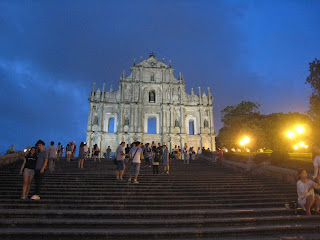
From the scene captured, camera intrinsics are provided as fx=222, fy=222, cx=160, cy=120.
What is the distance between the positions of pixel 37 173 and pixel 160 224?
475 centimetres

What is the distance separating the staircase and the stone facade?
26993mm

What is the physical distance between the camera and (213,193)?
28.3 ft

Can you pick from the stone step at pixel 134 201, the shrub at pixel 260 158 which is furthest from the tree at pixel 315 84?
the stone step at pixel 134 201

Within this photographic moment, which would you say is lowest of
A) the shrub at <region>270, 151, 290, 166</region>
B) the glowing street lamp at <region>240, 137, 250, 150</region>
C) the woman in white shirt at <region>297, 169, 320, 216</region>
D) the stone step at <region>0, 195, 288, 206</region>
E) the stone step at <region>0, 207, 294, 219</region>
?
the stone step at <region>0, 207, 294, 219</region>

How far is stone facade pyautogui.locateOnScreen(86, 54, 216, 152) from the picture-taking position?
3703cm

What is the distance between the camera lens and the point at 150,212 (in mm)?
6324

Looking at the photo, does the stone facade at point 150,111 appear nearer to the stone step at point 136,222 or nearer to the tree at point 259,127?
the tree at point 259,127

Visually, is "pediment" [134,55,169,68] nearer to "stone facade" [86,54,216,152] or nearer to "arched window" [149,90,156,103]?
"stone facade" [86,54,216,152]

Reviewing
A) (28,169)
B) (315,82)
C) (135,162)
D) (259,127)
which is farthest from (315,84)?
(28,169)

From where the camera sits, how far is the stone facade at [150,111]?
37031mm

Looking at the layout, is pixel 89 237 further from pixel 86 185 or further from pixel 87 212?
pixel 86 185

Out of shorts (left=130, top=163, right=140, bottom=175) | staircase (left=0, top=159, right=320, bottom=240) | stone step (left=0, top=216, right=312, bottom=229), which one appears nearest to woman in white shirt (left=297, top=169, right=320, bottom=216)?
staircase (left=0, top=159, right=320, bottom=240)

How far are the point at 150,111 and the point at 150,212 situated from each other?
33.3m

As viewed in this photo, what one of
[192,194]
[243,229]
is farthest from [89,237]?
[192,194]
